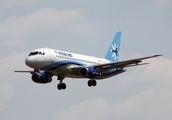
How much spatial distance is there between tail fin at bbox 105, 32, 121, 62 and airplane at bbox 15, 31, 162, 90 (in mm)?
8728

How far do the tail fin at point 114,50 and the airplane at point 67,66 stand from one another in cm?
873

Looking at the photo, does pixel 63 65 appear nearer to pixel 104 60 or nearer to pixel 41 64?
pixel 41 64

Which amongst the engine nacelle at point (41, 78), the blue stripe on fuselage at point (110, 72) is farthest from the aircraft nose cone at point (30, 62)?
the blue stripe on fuselage at point (110, 72)

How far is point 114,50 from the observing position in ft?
391

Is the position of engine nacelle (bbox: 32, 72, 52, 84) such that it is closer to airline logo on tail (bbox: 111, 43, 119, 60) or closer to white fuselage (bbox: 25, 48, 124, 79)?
white fuselage (bbox: 25, 48, 124, 79)

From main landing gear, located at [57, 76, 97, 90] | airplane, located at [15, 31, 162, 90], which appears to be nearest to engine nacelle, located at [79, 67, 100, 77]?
airplane, located at [15, 31, 162, 90]

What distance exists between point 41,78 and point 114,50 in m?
23.6

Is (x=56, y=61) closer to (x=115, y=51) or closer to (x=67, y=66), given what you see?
(x=67, y=66)

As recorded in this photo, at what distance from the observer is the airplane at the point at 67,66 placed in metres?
94.2

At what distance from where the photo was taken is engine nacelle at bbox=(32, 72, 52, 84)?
9862cm

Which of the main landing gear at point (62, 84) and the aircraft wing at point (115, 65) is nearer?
the aircraft wing at point (115, 65)

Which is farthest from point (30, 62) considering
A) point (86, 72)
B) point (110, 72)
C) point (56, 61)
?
point (110, 72)

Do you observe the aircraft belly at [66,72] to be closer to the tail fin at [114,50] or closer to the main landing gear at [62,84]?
the main landing gear at [62,84]

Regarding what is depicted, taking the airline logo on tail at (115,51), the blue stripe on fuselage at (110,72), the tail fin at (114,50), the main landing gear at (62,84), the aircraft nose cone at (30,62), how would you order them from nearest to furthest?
the aircraft nose cone at (30,62) → the main landing gear at (62,84) → the blue stripe on fuselage at (110,72) → the tail fin at (114,50) → the airline logo on tail at (115,51)
